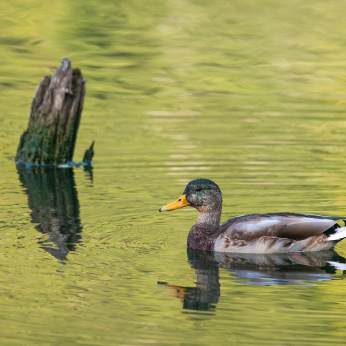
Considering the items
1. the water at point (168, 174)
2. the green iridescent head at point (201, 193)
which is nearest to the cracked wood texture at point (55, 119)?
the water at point (168, 174)

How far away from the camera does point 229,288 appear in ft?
30.0

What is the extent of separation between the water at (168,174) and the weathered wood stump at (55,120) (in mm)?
594

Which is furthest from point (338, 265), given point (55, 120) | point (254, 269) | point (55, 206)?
point (55, 120)

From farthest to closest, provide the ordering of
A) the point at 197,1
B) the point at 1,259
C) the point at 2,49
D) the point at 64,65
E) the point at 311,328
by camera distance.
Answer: the point at 197,1 < the point at 2,49 < the point at 64,65 < the point at 1,259 < the point at 311,328

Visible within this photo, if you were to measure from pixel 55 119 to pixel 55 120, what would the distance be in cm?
2

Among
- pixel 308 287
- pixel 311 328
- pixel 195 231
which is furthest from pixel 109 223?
pixel 311 328

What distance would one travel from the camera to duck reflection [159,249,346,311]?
9023 millimetres

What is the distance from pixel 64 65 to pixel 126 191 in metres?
3.81

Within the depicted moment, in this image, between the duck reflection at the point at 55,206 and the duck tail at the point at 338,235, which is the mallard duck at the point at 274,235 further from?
the duck reflection at the point at 55,206

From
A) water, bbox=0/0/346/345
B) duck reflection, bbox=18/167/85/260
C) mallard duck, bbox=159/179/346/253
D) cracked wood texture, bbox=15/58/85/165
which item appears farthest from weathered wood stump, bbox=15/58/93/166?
mallard duck, bbox=159/179/346/253

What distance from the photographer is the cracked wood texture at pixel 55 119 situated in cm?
1650

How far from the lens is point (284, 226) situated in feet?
34.8

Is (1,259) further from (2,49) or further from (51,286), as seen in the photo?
(2,49)

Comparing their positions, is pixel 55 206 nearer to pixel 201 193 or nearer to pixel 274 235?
pixel 201 193
